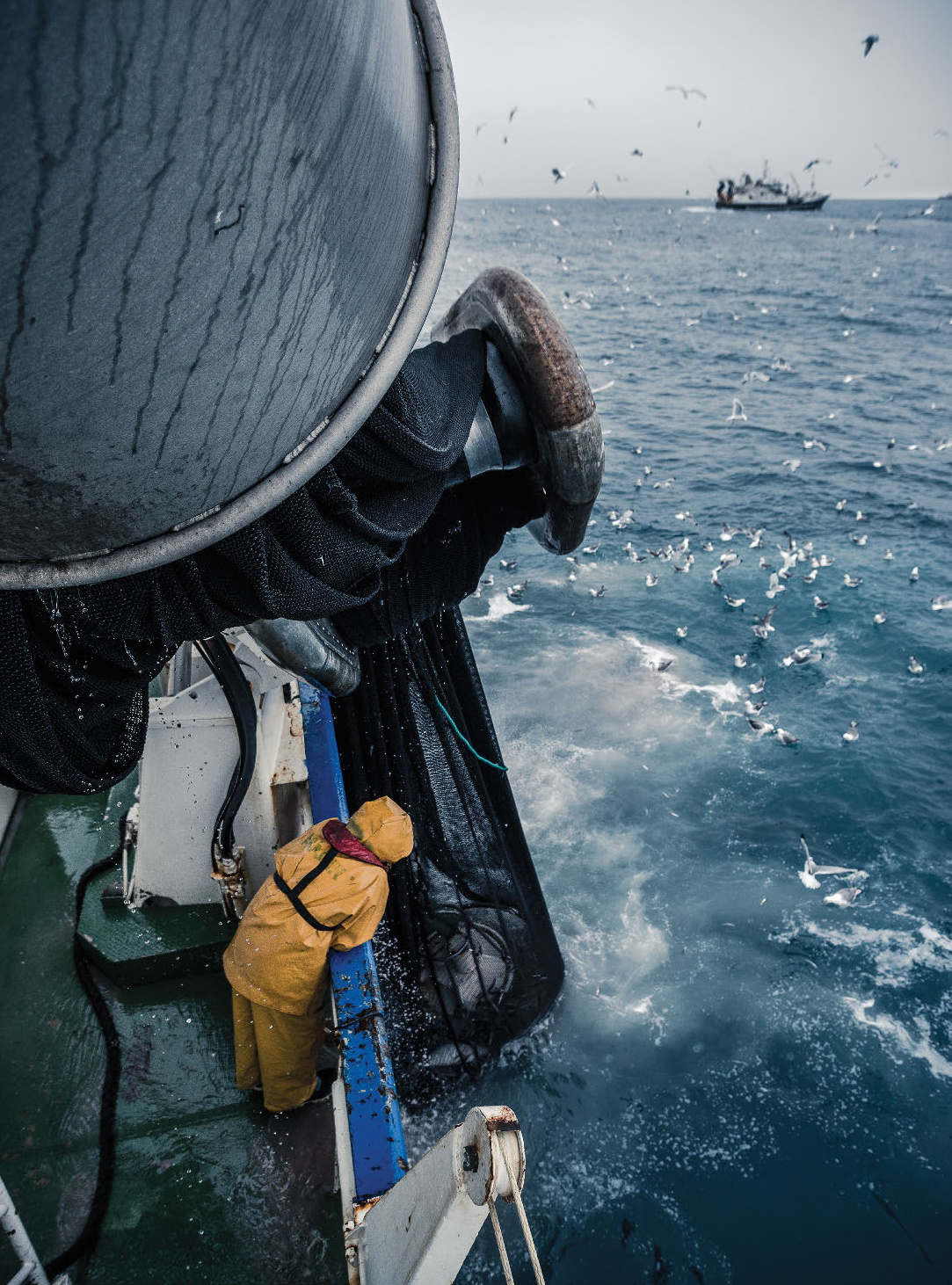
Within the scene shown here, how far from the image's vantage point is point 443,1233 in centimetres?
199

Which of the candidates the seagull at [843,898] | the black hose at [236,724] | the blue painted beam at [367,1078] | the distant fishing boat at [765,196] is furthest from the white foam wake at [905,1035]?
the distant fishing boat at [765,196]

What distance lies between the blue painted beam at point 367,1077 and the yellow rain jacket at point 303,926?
12 cm

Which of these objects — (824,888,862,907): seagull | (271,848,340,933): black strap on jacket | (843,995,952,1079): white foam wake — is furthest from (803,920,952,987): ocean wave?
(271,848,340,933): black strap on jacket

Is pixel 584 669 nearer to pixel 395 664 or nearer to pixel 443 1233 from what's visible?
pixel 395 664

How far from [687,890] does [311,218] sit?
8785 millimetres

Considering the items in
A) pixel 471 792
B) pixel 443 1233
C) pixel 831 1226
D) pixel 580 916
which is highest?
pixel 443 1233

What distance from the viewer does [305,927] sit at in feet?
10.8

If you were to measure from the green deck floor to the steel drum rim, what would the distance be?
3.61 meters

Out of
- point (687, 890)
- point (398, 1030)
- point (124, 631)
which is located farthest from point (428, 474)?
point (687, 890)

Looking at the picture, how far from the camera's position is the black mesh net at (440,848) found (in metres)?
4.79

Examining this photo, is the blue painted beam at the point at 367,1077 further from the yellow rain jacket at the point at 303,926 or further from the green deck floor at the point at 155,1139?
the green deck floor at the point at 155,1139

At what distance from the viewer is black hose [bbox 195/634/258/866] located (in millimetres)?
3290

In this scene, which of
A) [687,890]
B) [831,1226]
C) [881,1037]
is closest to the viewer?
[831,1226]

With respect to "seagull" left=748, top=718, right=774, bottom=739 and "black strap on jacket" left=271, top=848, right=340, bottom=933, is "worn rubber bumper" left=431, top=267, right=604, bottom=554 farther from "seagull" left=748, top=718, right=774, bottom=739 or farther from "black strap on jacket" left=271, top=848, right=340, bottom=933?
"seagull" left=748, top=718, right=774, bottom=739
